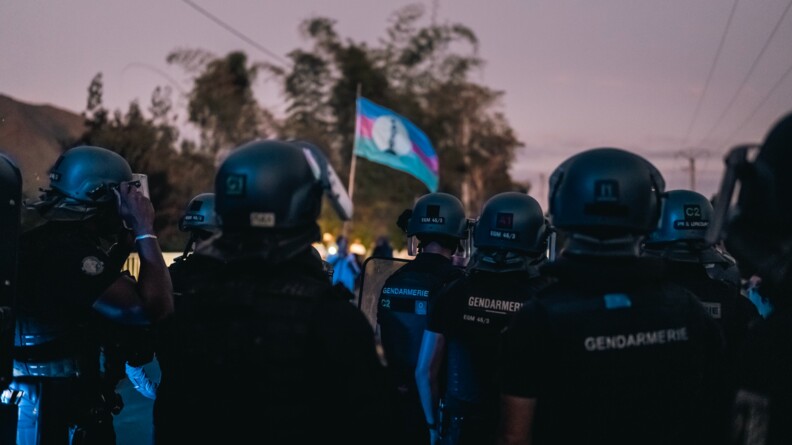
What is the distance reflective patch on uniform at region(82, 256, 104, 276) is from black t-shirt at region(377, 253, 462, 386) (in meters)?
2.07

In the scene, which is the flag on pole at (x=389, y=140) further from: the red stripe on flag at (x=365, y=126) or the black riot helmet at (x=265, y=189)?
the black riot helmet at (x=265, y=189)

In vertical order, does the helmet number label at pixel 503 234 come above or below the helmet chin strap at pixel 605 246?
above

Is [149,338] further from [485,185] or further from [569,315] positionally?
[485,185]

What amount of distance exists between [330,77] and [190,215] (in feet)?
118

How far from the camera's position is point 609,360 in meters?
2.36

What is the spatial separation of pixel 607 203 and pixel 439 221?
2.55 meters

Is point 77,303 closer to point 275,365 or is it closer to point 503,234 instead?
point 275,365

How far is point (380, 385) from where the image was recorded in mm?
2268

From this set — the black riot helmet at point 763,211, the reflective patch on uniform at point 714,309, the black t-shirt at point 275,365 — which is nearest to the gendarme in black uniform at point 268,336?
the black t-shirt at point 275,365

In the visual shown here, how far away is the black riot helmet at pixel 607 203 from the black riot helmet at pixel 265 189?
0.92m

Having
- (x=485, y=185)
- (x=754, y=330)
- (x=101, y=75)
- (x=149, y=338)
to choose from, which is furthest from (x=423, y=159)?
(x=485, y=185)

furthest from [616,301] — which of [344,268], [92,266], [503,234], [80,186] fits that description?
[344,268]

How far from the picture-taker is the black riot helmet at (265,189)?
2.45 metres

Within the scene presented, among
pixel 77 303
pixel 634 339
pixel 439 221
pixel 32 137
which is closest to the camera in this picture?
pixel 634 339
